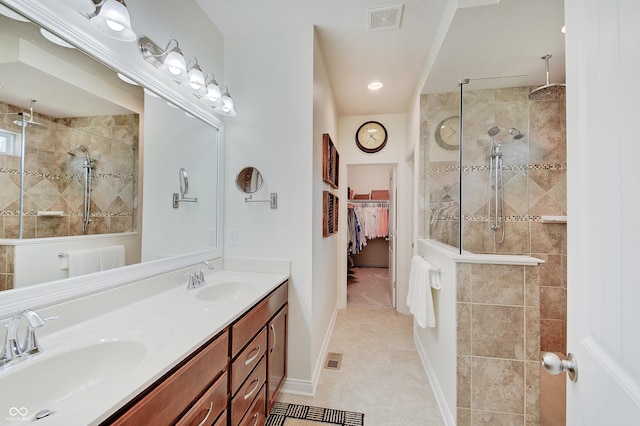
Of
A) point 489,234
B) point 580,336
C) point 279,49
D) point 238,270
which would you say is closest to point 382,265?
point 489,234

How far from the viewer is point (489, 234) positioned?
241cm

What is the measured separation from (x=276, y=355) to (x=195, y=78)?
1867 millimetres

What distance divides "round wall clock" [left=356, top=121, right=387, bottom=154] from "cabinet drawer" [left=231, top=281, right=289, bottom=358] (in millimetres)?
2465

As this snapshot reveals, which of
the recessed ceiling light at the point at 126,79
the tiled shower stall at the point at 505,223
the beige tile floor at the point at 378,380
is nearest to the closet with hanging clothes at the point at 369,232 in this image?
the beige tile floor at the point at 378,380

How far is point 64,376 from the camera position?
831mm

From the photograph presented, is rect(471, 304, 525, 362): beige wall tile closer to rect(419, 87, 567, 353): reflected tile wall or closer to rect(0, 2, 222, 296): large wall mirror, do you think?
rect(419, 87, 567, 353): reflected tile wall

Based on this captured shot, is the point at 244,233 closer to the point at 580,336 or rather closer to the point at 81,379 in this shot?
the point at 81,379

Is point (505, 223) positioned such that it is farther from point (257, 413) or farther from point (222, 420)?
point (222, 420)

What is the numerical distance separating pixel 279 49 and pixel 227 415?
2322 mm

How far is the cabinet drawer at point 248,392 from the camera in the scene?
1.22 m

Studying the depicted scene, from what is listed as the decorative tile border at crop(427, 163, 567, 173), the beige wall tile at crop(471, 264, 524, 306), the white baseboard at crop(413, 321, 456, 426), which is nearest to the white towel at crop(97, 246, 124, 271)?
the beige wall tile at crop(471, 264, 524, 306)

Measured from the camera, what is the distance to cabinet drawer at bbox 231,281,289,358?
4.03 feet

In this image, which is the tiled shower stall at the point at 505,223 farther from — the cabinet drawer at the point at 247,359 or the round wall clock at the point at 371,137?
the cabinet drawer at the point at 247,359

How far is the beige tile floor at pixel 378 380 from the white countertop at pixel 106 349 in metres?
1.13
